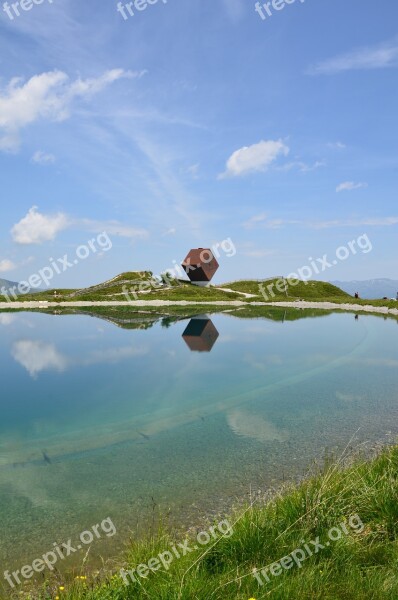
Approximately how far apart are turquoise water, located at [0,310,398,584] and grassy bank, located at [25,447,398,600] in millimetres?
2314

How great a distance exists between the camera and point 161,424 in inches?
663

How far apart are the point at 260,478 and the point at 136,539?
13.7ft

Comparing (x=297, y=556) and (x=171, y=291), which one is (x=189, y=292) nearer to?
(x=171, y=291)

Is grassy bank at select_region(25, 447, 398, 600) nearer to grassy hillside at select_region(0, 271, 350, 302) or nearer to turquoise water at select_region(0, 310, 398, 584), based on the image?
turquoise water at select_region(0, 310, 398, 584)

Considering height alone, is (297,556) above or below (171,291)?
below

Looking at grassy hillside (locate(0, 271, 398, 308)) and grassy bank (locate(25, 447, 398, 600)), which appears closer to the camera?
grassy bank (locate(25, 447, 398, 600))

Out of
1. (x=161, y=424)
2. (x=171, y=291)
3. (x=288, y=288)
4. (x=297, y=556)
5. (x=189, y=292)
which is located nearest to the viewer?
(x=297, y=556)

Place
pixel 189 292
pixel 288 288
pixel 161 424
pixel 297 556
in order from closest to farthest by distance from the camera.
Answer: pixel 297 556 → pixel 161 424 → pixel 189 292 → pixel 288 288

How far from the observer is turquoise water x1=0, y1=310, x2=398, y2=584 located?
10.3 m

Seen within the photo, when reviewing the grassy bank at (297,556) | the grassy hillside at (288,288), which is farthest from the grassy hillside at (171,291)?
the grassy bank at (297,556)

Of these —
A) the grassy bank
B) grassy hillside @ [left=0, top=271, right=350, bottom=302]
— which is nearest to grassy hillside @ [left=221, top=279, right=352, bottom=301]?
grassy hillside @ [left=0, top=271, right=350, bottom=302]

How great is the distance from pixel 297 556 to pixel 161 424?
1069 centimetres

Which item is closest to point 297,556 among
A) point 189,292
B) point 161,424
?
point 161,424

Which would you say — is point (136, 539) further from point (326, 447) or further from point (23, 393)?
point (23, 393)
